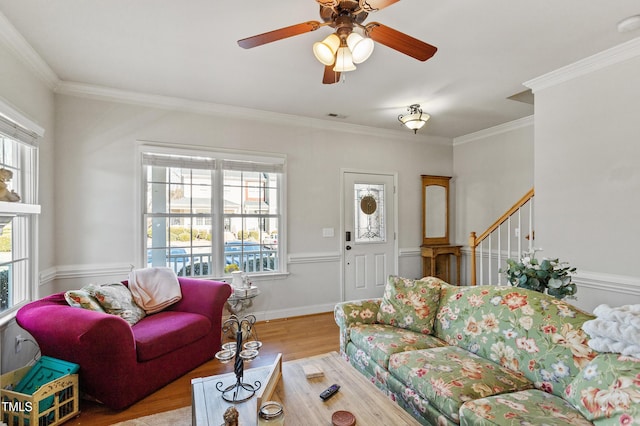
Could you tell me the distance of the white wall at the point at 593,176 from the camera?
8.57 feet

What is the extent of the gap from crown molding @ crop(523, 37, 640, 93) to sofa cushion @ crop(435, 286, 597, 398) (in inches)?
84.4

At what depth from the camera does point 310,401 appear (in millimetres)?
1609

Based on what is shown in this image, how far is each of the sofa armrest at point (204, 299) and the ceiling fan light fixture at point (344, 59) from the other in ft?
7.24

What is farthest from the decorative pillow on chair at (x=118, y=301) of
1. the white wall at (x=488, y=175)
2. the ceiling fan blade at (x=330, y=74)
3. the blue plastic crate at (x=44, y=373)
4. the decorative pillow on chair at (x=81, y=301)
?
the white wall at (x=488, y=175)

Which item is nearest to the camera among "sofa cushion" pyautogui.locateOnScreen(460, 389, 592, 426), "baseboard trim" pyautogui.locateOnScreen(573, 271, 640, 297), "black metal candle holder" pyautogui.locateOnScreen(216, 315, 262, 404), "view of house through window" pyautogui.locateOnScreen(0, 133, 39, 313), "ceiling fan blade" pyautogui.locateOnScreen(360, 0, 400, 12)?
"sofa cushion" pyautogui.locateOnScreen(460, 389, 592, 426)

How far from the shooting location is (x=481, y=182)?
5.08 m

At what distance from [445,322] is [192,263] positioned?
9.35 feet

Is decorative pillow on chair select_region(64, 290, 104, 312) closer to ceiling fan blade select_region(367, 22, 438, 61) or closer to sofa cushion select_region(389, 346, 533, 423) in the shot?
sofa cushion select_region(389, 346, 533, 423)

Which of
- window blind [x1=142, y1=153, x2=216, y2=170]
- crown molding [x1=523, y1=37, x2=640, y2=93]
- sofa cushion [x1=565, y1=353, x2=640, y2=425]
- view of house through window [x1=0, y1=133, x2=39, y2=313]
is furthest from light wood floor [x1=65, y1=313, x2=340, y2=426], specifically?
crown molding [x1=523, y1=37, x2=640, y2=93]

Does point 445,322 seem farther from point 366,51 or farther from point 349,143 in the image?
point 349,143

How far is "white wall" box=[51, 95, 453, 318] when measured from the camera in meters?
Result: 3.37

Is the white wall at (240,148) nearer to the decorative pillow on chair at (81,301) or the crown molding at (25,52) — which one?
the crown molding at (25,52)

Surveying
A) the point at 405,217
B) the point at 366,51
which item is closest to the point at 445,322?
the point at 366,51

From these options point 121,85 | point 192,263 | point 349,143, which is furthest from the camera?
point 349,143
